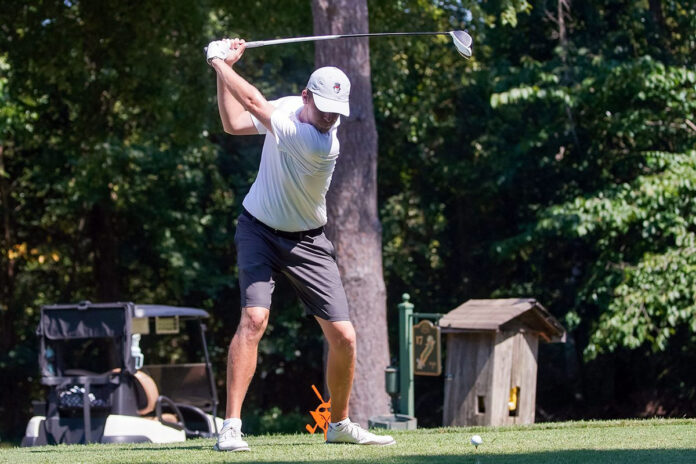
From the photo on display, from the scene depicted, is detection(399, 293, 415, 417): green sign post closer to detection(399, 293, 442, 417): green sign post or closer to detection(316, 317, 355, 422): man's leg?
detection(399, 293, 442, 417): green sign post

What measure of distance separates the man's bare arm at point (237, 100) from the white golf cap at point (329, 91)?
0.24 m

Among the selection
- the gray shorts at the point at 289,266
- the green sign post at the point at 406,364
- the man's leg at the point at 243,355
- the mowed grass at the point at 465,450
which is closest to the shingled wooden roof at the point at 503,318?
the green sign post at the point at 406,364

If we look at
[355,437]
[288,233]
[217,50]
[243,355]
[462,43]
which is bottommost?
[355,437]

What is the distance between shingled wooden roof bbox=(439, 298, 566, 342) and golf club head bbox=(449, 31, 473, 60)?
2.59 meters

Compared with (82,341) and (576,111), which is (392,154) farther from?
(82,341)

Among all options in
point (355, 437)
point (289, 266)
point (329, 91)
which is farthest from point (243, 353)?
point (329, 91)

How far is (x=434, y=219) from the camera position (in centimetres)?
1959

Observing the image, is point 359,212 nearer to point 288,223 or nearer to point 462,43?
point 462,43

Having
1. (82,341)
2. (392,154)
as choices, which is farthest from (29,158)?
(392,154)

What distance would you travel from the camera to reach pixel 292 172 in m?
5.09

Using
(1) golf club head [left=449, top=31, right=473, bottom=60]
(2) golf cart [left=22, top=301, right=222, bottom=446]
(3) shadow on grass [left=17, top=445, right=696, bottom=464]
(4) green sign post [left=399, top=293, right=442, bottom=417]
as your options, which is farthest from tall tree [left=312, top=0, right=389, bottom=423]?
(3) shadow on grass [left=17, top=445, right=696, bottom=464]

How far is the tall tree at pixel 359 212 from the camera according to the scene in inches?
417

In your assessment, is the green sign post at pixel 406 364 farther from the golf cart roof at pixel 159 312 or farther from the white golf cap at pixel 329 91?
the white golf cap at pixel 329 91

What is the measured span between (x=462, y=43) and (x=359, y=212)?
13.9ft
